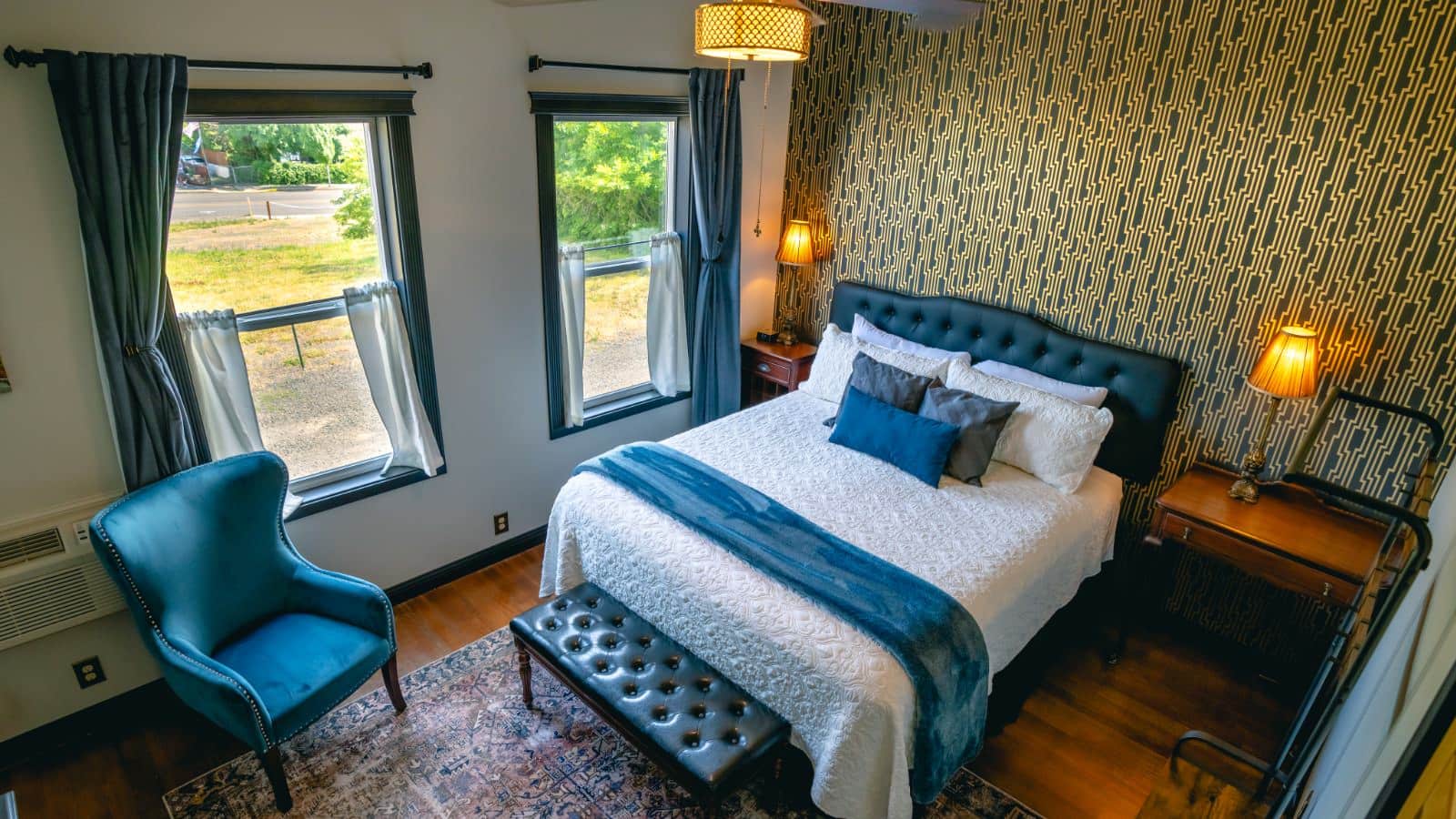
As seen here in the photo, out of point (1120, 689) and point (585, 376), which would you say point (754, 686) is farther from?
point (585, 376)

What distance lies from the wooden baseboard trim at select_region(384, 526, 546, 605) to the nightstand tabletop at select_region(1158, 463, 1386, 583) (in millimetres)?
2856

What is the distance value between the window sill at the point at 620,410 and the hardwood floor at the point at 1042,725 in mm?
739

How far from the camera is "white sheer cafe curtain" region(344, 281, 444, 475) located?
3031mm

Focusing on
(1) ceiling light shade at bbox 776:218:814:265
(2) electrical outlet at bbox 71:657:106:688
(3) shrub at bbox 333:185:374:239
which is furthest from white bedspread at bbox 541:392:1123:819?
(2) electrical outlet at bbox 71:657:106:688

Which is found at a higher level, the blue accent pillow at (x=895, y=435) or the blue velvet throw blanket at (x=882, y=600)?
the blue accent pillow at (x=895, y=435)

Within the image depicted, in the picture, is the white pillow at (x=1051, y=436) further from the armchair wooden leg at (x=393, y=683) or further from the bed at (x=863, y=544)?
the armchair wooden leg at (x=393, y=683)

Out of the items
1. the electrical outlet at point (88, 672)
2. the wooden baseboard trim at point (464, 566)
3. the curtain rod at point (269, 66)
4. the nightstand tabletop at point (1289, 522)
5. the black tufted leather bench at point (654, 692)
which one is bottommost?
the wooden baseboard trim at point (464, 566)

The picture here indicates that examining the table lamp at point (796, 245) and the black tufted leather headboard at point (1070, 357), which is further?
the table lamp at point (796, 245)

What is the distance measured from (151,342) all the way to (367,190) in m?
0.94

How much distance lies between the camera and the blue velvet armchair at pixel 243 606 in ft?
7.69

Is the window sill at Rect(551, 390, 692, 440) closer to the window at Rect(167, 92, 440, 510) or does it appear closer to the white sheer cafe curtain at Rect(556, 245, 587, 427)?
the white sheer cafe curtain at Rect(556, 245, 587, 427)

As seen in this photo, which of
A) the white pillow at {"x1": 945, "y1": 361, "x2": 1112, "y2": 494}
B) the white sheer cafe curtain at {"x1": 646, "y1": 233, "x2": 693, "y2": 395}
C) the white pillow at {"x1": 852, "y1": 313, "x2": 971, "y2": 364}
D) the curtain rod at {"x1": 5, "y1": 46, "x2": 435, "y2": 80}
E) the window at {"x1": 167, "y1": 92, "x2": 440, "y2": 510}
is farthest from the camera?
the white sheer cafe curtain at {"x1": 646, "y1": 233, "x2": 693, "y2": 395}

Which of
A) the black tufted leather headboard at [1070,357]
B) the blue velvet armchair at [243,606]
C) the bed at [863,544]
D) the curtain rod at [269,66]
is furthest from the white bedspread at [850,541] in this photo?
the curtain rod at [269,66]

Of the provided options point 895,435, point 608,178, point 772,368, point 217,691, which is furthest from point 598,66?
point 217,691
